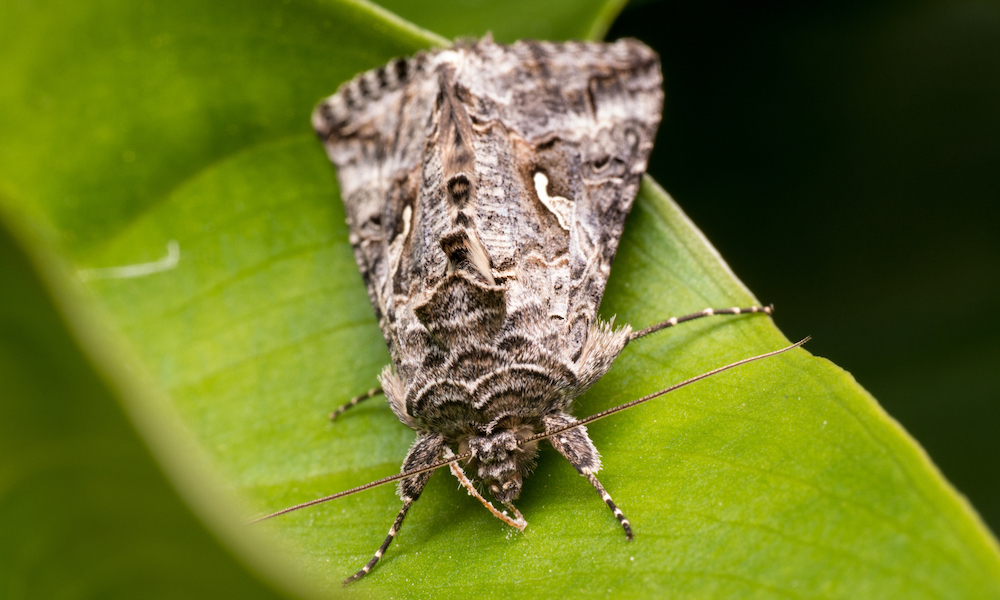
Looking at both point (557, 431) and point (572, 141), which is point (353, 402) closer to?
point (557, 431)

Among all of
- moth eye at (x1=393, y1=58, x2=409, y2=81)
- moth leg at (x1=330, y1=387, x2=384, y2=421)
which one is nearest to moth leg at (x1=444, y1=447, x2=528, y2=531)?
moth leg at (x1=330, y1=387, x2=384, y2=421)

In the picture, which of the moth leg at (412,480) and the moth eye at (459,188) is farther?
the moth eye at (459,188)

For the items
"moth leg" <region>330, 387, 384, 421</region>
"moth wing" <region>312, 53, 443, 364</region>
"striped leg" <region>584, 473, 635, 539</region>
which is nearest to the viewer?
"striped leg" <region>584, 473, 635, 539</region>

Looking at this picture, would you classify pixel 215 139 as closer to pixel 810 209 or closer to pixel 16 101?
pixel 16 101

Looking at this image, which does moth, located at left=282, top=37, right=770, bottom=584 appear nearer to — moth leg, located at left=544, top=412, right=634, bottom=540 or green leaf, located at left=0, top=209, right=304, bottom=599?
moth leg, located at left=544, top=412, right=634, bottom=540

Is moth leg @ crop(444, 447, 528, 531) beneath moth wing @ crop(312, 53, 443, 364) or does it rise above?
beneath

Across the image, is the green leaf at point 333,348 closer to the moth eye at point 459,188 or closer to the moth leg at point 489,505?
the moth leg at point 489,505

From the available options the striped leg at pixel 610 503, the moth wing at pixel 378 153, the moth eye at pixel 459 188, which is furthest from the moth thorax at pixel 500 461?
the moth eye at pixel 459 188

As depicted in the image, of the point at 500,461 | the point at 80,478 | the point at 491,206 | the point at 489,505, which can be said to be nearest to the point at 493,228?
the point at 491,206

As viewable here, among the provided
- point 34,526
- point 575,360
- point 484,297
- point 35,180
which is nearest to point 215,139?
point 35,180
